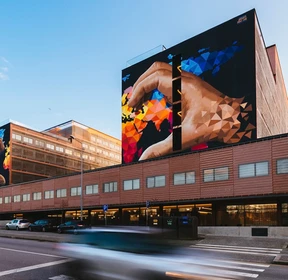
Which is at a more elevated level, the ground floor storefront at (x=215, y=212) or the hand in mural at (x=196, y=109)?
the hand in mural at (x=196, y=109)

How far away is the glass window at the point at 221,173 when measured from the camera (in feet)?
92.5

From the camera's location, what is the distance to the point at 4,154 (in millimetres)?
68312

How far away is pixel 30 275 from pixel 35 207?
137 feet

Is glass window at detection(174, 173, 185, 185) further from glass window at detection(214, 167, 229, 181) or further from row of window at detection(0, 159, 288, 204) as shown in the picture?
glass window at detection(214, 167, 229, 181)

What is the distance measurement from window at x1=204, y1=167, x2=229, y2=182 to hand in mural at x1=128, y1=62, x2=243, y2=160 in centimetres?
1184

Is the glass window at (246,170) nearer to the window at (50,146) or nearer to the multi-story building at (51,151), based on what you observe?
the multi-story building at (51,151)

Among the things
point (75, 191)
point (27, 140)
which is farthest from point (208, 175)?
point (27, 140)

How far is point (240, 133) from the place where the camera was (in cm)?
3938

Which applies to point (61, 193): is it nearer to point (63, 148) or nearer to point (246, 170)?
point (246, 170)

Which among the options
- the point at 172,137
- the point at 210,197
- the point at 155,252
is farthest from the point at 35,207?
the point at 155,252

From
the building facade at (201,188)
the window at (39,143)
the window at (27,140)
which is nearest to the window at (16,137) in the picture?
the window at (27,140)

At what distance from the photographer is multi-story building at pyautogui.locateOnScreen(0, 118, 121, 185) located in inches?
2677

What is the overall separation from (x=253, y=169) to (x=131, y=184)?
45.5 feet

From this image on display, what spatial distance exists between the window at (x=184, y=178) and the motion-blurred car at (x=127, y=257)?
2176 cm
